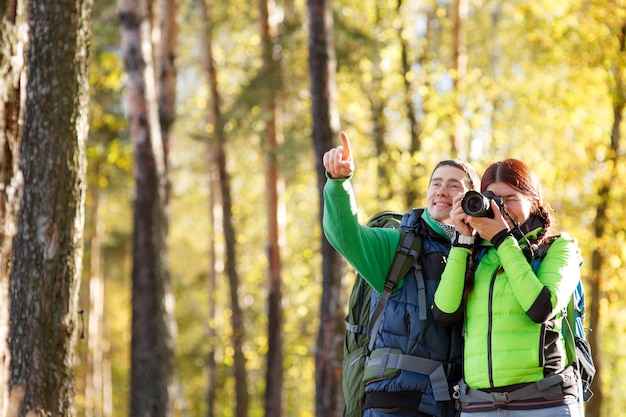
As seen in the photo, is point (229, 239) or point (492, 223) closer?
point (492, 223)

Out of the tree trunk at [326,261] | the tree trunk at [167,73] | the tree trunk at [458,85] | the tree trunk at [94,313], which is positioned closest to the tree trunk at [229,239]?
the tree trunk at [167,73]

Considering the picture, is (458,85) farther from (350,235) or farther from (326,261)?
(350,235)

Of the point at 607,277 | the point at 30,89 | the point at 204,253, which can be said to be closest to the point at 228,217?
the point at 607,277

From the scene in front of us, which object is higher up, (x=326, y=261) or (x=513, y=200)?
(x=513, y=200)

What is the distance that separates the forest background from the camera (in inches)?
589

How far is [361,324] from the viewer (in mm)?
4402

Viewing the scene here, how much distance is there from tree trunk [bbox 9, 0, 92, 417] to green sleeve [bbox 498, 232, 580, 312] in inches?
123

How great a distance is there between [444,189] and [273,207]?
42.6 ft

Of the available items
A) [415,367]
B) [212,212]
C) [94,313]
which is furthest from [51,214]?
[94,313]

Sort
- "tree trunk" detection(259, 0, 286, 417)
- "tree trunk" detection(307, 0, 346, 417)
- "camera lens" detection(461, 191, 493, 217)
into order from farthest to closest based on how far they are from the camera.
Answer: "tree trunk" detection(259, 0, 286, 417) → "tree trunk" detection(307, 0, 346, 417) → "camera lens" detection(461, 191, 493, 217)

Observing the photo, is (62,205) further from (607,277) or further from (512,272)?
(607,277)

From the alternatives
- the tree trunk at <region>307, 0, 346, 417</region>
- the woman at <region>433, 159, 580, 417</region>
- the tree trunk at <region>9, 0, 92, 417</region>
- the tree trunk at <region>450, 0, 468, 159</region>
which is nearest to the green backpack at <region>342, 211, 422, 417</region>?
the woman at <region>433, 159, 580, 417</region>

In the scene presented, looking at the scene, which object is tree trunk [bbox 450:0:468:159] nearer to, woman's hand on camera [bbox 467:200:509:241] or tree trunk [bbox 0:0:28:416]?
woman's hand on camera [bbox 467:200:509:241]

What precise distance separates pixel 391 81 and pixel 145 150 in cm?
1028
